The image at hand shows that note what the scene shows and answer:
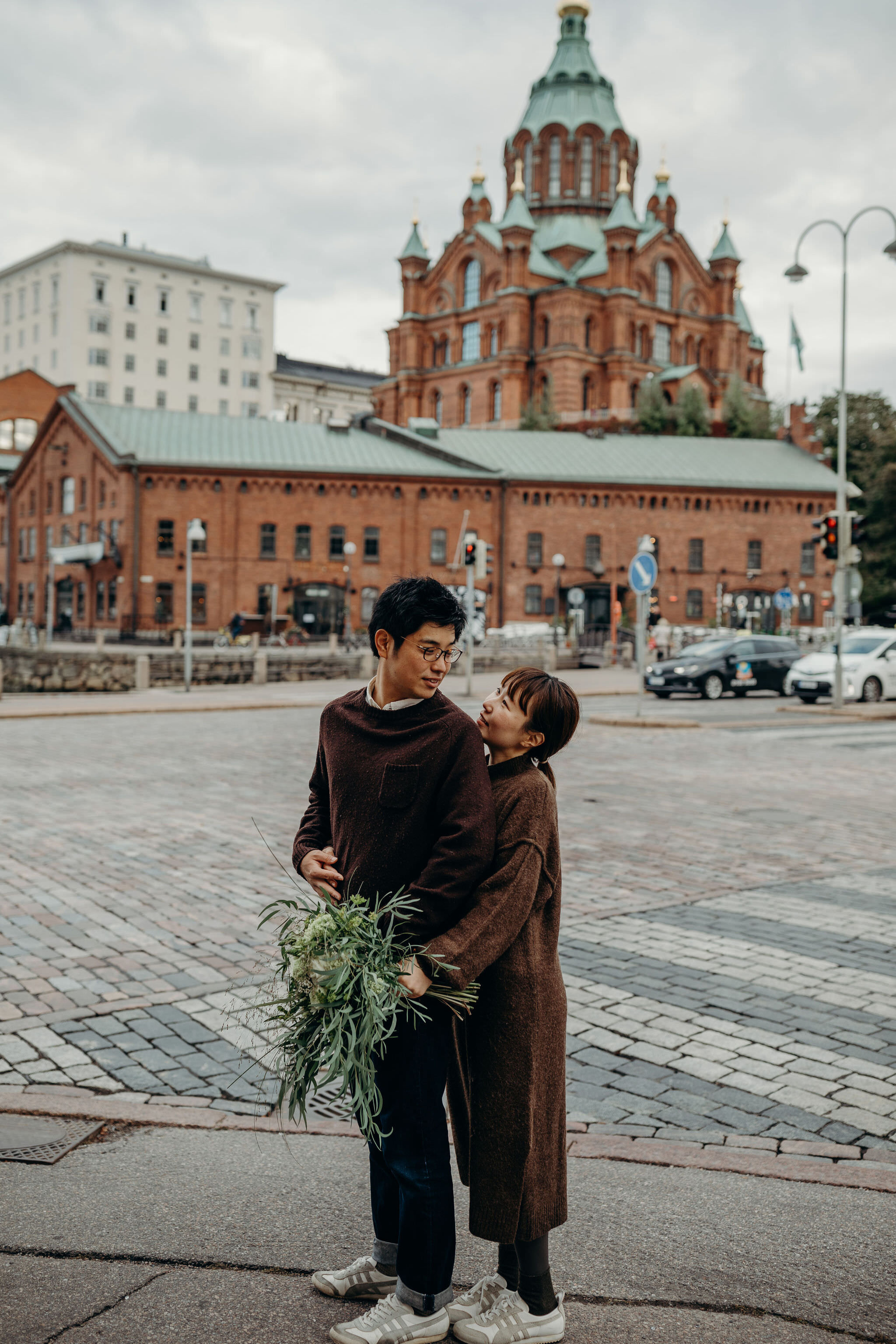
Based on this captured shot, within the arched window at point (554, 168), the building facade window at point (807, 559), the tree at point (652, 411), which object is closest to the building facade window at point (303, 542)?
the tree at point (652, 411)

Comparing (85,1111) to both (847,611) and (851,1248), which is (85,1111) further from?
(847,611)

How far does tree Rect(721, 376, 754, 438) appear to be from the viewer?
7269 centimetres

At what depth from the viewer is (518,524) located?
5906cm

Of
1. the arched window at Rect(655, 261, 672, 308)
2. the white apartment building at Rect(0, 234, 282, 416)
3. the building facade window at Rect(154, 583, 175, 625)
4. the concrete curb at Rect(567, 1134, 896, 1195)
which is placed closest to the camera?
the concrete curb at Rect(567, 1134, 896, 1195)

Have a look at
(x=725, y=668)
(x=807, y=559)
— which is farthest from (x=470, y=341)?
(x=725, y=668)

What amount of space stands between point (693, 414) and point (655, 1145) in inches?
2761

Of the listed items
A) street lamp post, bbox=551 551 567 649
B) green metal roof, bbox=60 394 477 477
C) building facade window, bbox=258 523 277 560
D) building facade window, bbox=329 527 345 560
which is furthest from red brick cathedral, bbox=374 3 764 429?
building facade window, bbox=258 523 277 560

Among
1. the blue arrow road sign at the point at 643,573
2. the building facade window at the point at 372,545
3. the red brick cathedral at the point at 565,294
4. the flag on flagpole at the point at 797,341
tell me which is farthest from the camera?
A: the red brick cathedral at the point at 565,294

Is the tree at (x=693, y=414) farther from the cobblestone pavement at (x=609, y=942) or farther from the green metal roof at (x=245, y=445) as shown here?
the cobblestone pavement at (x=609, y=942)

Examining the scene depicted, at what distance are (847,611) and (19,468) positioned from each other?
53255mm

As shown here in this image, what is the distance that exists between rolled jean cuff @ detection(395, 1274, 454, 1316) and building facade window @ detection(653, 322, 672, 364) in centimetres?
7739

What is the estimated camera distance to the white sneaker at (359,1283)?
2.78 meters

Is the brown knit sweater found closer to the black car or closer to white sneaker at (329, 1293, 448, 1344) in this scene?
white sneaker at (329, 1293, 448, 1344)

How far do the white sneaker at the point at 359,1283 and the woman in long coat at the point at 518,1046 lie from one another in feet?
0.65
